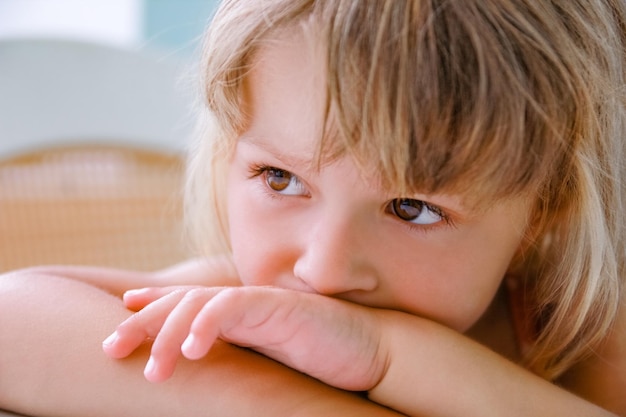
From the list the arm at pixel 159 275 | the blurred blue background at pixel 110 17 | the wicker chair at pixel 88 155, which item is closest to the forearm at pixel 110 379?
the arm at pixel 159 275

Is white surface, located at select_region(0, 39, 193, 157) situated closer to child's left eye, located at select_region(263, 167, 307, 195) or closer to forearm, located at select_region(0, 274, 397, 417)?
child's left eye, located at select_region(263, 167, 307, 195)

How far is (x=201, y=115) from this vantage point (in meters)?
0.83

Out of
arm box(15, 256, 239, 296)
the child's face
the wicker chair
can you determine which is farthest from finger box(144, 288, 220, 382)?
the wicker chair

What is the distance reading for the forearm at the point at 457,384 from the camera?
0.58 meters

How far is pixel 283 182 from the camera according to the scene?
0.68 metres

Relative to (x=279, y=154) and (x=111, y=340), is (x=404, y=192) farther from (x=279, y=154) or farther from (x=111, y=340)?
(x=111, y=340)

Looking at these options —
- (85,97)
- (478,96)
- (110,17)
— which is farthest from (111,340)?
(110,17)

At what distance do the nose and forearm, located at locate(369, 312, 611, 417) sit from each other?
44mm

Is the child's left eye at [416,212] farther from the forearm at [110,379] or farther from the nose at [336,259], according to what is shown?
the forearm at [110,379]

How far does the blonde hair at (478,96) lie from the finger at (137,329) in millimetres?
154

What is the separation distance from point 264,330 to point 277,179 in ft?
0.51

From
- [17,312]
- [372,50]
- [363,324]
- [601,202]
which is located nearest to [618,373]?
[601,202]

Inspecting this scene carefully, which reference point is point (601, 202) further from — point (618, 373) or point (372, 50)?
point (372, 50)

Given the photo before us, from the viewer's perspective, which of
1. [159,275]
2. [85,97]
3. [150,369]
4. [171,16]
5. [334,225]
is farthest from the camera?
[171,16]
